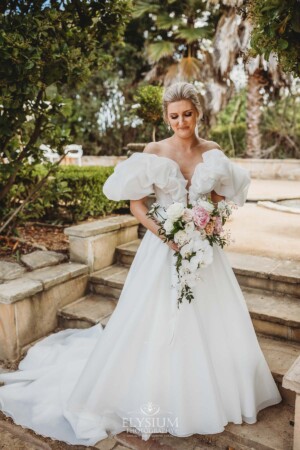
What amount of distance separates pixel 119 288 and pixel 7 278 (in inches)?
42.4

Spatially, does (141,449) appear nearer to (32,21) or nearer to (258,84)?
(32,21)

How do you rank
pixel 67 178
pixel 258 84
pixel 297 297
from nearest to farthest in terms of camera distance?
pixel 297 297 → pixel 67 178 → pixel 258 84

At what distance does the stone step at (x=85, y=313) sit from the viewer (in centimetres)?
369

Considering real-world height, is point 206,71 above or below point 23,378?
Answer: above

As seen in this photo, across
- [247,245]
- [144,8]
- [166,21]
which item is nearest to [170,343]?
[247,245]

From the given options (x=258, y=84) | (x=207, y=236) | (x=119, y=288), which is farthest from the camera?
(x=258, y=84)

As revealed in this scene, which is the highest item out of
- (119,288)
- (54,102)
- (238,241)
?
(54,102)

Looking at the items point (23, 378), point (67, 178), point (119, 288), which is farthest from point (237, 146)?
point (23, 378)

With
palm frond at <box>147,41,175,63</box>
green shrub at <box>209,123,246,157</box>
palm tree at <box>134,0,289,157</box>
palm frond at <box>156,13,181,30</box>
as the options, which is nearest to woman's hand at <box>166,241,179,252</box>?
palm tree at <box>134,0,289,157</box>

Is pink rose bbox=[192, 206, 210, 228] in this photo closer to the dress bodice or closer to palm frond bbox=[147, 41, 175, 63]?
the dress bodice

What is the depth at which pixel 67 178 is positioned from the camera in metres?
5.21

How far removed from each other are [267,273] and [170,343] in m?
1.49

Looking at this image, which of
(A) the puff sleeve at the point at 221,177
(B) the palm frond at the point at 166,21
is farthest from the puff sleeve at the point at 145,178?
(B) the palm frond at the point at 166,21

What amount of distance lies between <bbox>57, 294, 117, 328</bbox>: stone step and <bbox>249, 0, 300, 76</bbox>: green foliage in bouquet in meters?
2.59
